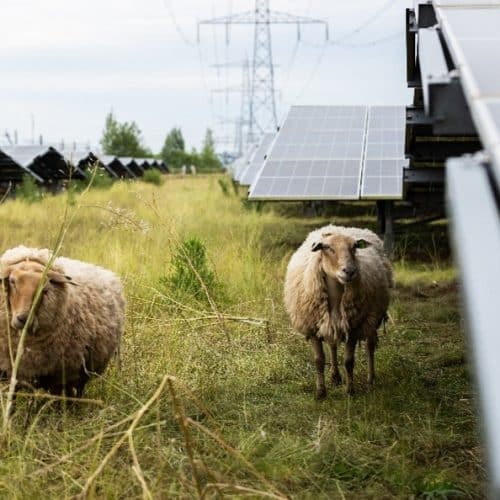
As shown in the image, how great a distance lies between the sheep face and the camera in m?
6.00

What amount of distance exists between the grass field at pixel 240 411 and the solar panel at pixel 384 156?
78.2 inches

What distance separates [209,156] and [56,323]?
272ft

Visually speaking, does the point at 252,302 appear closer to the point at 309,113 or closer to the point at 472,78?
the point at 472,78

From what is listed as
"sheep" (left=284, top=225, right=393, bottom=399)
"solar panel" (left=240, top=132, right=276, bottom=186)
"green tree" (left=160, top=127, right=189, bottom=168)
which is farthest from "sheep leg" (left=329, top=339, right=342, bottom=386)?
"green tree" (left=160, top=127, right=189, bottom=168)

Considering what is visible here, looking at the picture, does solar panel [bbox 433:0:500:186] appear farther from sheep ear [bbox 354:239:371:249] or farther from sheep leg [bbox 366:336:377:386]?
sheep leg [bbox 366:336:377:386]

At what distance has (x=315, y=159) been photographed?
54.1 ft

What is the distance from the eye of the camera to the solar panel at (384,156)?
1438 cm

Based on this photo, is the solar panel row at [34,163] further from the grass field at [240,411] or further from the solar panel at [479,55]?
the solar panel at [479,55]

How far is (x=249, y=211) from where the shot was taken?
72.6 ft

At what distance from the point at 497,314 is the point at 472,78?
5.27 feet

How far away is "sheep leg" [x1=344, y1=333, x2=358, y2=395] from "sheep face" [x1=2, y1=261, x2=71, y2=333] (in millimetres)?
2367

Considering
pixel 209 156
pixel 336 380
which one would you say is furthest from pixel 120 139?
pixel 336 380

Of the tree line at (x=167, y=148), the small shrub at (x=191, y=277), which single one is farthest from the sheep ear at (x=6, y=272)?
the tree line at (x=167, y=148)

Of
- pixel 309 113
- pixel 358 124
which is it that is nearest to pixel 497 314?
pixel 358 124
